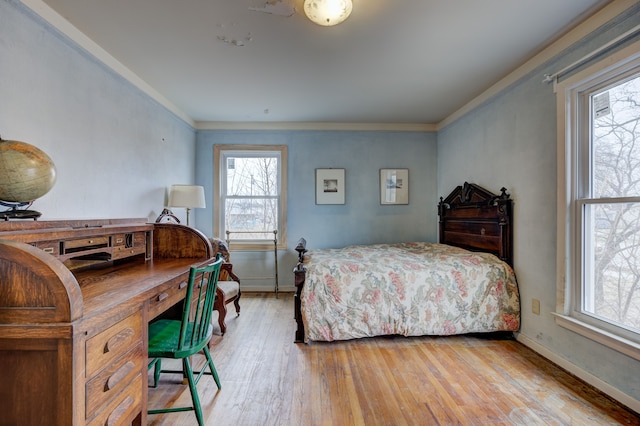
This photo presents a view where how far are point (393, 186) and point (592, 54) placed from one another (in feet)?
8.61

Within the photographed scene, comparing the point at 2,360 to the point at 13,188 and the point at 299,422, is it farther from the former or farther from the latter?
the point at 299,422

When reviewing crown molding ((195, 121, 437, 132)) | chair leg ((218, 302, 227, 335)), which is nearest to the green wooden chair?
chair leg ((218, 302, 227, 335))

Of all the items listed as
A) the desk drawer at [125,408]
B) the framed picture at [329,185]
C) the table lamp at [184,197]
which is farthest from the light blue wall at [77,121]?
the framed picture at [329,185]

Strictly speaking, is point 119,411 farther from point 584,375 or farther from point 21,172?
point 584,375

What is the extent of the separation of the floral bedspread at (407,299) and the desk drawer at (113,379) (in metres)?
1.49

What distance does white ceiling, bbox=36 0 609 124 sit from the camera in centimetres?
188

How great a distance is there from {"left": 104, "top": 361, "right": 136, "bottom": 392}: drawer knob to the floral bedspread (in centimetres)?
155

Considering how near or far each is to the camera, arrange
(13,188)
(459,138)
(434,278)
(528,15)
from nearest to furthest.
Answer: (13,188)
(528,15)
(434,278)
(459,138)

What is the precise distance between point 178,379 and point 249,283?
87.8 inches

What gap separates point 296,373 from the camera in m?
2.16

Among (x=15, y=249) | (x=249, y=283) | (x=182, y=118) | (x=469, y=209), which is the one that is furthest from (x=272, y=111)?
(x=15, y=249)

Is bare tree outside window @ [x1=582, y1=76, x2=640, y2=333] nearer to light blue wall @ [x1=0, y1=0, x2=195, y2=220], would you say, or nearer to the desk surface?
the desk surface

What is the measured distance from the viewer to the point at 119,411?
1163 mm

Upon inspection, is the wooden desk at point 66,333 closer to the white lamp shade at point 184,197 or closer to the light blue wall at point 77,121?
the light blue wall at point 77,121
